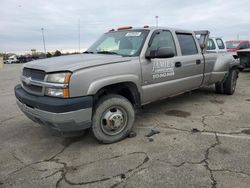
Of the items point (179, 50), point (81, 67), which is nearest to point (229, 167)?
point (81, 67)

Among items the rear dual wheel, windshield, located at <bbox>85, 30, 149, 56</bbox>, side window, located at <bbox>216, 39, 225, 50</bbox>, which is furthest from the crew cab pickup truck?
side window, located at <bbox>216, 39, 225, 50</bbox>

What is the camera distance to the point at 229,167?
2.97m

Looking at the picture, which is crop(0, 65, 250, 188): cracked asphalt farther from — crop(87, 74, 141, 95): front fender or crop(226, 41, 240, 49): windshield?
crop(226, 41, 240, 49): windshield

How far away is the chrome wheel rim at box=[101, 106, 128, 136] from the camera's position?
3687mm

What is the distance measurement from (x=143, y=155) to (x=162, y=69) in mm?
1757

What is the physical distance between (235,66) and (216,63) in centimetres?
124

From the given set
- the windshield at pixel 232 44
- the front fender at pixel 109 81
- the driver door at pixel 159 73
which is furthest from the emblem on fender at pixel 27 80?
the windshield at pixel 232 44

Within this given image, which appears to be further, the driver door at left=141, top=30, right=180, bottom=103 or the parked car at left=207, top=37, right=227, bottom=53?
the parked car at left=207, top=37, right=227, bottom=53

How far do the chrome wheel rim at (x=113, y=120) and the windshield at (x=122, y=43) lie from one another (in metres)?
1.04

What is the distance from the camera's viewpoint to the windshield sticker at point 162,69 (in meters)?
4.25

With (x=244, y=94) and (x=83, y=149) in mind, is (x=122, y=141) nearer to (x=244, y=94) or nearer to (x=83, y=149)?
(x=83, y=149)

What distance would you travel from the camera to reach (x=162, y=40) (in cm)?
466

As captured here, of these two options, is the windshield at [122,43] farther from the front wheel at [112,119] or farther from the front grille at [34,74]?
the front grille at [34,74]

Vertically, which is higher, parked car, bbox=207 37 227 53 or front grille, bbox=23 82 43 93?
parked car, bbox=207 37 227 53
